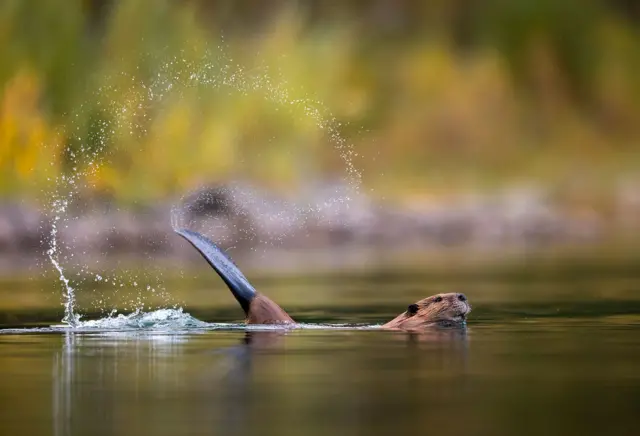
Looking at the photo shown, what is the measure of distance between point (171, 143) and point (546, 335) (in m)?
42.6

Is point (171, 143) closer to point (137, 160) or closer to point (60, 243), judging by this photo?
point (137, 160)

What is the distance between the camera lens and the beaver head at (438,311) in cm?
1820

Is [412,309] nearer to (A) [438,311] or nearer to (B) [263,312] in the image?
(A) [438,311]

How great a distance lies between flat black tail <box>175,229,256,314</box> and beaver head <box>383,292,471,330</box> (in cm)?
174

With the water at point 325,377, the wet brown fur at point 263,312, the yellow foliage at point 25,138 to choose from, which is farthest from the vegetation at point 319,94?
the water at point 325,377

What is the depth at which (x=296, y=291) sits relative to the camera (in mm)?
28000

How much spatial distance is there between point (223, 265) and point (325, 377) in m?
4.28

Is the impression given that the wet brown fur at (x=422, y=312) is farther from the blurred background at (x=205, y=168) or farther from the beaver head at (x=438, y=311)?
the blurred background at (x=205, y=168)

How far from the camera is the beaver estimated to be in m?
18.1

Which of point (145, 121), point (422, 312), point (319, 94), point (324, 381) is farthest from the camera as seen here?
point (319, 94)

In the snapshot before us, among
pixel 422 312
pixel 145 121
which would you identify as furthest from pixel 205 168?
pixel 422 312

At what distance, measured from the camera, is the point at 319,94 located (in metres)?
73.4

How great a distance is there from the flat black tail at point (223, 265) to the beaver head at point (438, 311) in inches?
68.6

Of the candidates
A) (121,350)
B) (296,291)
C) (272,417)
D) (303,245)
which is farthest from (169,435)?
(303,245)
